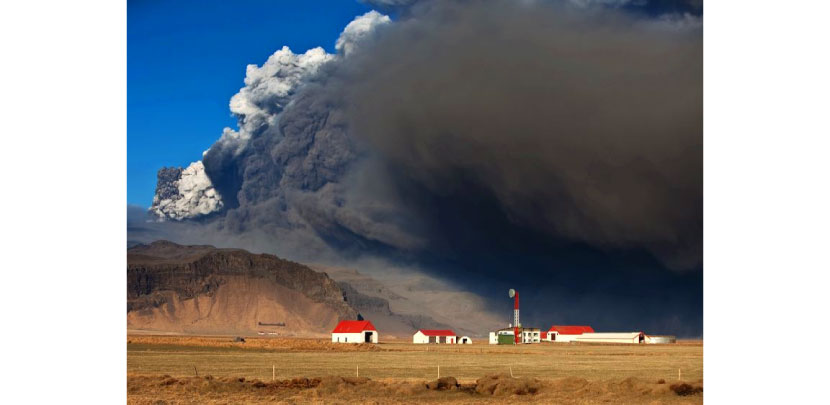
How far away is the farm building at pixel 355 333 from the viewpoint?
162875 mm

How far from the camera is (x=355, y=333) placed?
163375 millimetres

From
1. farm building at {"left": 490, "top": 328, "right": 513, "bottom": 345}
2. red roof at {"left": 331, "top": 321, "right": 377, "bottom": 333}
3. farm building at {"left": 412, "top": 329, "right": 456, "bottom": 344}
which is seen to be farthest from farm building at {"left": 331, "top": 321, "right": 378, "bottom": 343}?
farm building at {"left": 490, "top": 328, "right": 513, "bottom": 345}

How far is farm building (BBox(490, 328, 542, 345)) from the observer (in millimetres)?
164125

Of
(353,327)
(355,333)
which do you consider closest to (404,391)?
(355,333)

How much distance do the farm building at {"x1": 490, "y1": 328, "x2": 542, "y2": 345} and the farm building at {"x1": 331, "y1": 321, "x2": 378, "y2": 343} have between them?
79.8ft

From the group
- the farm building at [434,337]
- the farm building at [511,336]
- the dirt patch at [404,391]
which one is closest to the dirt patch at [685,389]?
the dirt patch at [404,391]

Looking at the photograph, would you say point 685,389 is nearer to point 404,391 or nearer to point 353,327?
point 404,391

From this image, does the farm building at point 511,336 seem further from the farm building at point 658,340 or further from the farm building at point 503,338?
the farm building at point 658,340

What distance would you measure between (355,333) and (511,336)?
30.8m

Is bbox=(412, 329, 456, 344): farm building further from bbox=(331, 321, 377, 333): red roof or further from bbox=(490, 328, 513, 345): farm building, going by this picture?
bbox=(331, 321, 377, 333): red roof
